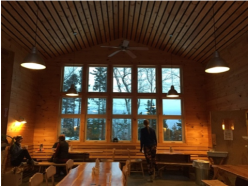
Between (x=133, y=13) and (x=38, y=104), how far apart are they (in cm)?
433

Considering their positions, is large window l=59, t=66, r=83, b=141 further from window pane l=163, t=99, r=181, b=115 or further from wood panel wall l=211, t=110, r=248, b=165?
wood panel wall l=211, t=110, r=248, b=165

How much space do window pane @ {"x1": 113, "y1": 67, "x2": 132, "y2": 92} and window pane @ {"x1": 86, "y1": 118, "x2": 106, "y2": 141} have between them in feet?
4.09

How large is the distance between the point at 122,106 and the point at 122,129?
2.65 feet

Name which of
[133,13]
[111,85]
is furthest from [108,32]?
[111,85]

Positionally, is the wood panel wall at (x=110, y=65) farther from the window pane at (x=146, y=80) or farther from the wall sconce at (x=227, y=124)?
the wall sconce at (x=227, y=124)

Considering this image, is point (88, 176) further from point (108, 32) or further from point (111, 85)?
point (108, 32)

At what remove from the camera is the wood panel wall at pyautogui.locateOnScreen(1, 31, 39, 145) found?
5488mm

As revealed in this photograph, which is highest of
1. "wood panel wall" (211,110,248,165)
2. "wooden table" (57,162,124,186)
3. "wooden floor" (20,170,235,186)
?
"wood panel wall" (211,110,248,165)

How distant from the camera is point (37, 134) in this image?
699 centimetres

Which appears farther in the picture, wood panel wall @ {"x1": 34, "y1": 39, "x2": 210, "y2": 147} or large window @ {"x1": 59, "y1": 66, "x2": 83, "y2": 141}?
large window @ {"x1": 59, "y1": 66, "x2": 83, "y2": 141}

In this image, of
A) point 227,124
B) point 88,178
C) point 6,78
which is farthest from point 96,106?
point 88,178

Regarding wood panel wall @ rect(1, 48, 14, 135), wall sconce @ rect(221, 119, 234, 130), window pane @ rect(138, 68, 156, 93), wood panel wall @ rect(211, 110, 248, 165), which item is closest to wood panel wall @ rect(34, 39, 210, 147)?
window pane @ rect(138, 68, 156, 93)

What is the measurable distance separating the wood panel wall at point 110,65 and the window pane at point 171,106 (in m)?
0.24

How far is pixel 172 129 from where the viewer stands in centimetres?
727
